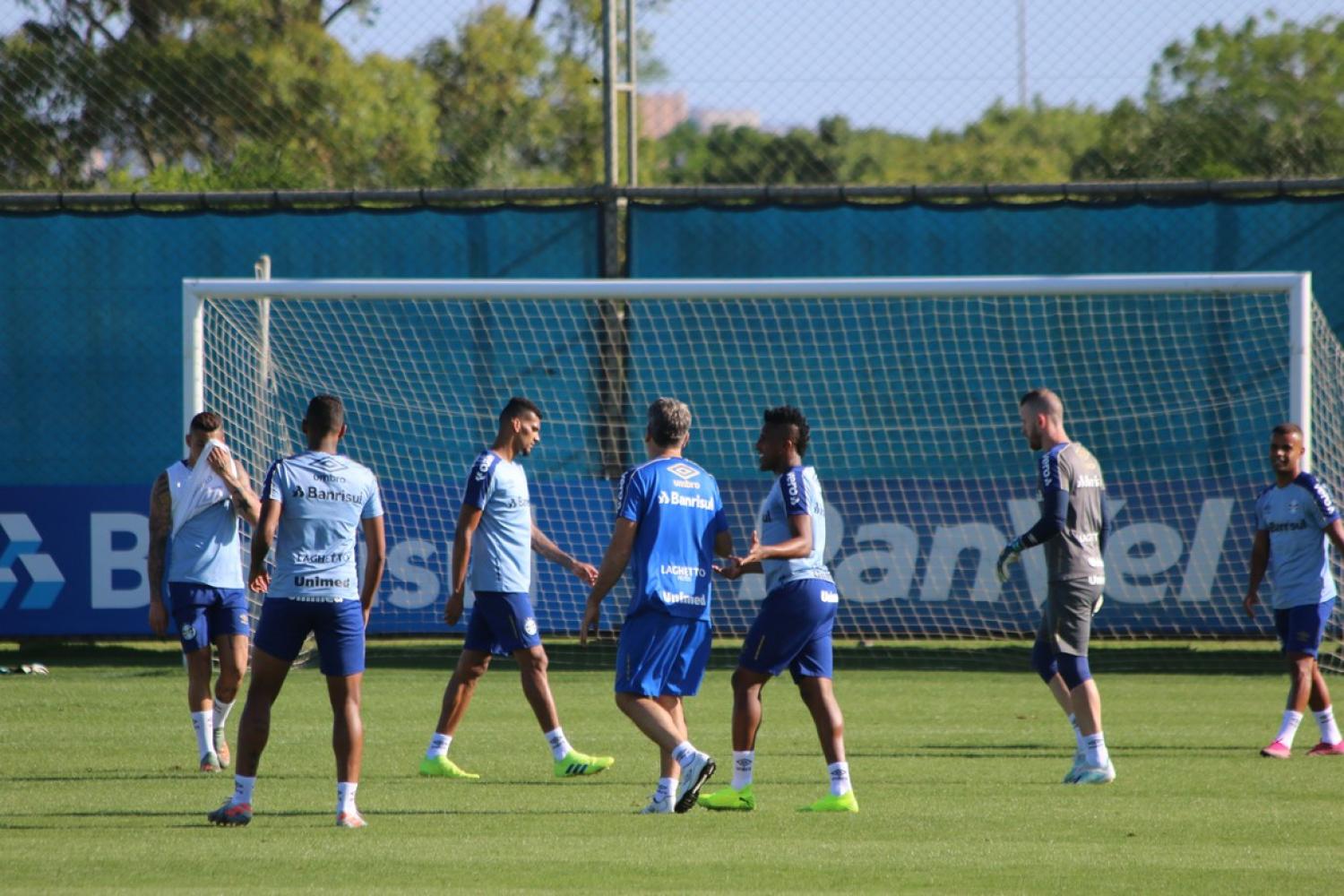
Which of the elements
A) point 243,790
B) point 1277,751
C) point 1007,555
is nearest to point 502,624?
point 243,790

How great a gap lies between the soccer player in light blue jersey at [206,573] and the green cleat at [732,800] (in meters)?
3.00

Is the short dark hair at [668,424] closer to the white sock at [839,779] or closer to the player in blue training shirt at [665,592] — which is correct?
the player in blue training shirt at [665,592]

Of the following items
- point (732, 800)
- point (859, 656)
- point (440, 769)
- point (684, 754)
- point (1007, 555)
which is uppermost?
point (1007, 555)

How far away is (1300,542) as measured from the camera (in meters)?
9.91

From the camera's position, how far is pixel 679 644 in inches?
298

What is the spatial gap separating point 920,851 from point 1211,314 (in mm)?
9226

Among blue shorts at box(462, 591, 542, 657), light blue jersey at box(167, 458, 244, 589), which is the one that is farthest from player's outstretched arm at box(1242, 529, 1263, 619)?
light blue jersey at box(167, 458, 244, 589)

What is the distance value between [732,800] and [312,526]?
7.76 ft

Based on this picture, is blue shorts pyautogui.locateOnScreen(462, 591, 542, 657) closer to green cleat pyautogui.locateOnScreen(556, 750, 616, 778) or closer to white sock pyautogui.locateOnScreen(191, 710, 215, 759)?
green cleat pyautogui.locateOnScreen(556, 750, 616, 778)

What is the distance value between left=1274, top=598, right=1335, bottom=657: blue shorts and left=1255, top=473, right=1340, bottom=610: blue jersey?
0.04 metres

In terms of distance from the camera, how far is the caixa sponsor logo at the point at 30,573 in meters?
14.6

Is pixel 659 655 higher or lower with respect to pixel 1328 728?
higher

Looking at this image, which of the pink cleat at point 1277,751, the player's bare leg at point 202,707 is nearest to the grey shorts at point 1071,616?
the pink cleat at point 1277,751

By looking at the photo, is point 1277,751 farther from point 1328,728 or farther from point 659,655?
point 659,655
